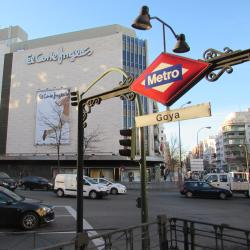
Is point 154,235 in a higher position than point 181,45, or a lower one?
lower

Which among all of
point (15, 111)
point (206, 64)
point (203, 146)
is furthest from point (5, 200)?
point (203, 146)

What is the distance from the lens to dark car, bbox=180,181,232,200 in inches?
1211

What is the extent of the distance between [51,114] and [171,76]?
6217 cm

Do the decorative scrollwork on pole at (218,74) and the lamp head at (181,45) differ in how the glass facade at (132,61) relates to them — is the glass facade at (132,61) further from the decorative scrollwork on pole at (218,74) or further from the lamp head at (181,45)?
the decorative scrollwork on pole at (218,74)

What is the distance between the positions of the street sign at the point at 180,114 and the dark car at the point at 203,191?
82.6 ft

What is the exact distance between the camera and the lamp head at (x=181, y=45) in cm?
805

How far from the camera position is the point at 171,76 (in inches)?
267

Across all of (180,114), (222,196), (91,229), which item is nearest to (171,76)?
(180,114)

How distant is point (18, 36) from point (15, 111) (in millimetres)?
20396

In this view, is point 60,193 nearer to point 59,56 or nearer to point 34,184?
point 34,184

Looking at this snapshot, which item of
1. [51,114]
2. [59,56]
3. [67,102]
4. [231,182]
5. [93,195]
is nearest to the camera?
[93,195]

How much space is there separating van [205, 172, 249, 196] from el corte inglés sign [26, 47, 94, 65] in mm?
41278

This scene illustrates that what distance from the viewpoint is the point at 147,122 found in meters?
7.41

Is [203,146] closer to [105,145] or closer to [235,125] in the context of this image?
[235,125]
